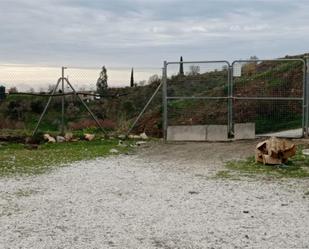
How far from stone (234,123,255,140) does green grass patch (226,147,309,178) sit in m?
3.32

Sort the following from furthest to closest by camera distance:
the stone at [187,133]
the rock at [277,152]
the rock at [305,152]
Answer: the stone at [187,133]
the rock at [305,152]
the rock at [277,152]

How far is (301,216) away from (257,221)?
690 mm

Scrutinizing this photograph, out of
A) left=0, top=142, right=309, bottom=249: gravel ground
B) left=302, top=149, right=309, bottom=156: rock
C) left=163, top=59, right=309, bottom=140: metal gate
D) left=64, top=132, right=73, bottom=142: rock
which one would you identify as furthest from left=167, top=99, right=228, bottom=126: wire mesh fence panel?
left=0, top=142, right=309, bottom=249: gravel ground

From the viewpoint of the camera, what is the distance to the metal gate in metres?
16.3

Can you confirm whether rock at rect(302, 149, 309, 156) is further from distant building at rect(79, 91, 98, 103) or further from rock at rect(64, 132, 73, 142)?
distant building at rect(79, 91, 98, 103)

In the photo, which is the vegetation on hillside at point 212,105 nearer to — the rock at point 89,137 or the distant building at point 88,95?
the distant building at point 88,95

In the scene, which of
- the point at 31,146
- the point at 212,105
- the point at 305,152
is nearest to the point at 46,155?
the point at 31,146

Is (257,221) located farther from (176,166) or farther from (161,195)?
(176,166)

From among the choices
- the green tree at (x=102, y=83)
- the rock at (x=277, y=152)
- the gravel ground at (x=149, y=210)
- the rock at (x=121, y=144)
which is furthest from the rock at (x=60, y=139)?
the rock at (x=277, y=152)

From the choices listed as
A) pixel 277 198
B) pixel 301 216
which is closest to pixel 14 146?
pixel 277 198

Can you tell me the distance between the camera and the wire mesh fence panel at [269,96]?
17.2 m

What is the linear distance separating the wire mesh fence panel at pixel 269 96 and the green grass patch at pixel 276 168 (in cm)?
396

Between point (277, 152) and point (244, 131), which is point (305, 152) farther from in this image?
point (244, 131)

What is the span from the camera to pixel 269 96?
17.8 meters
